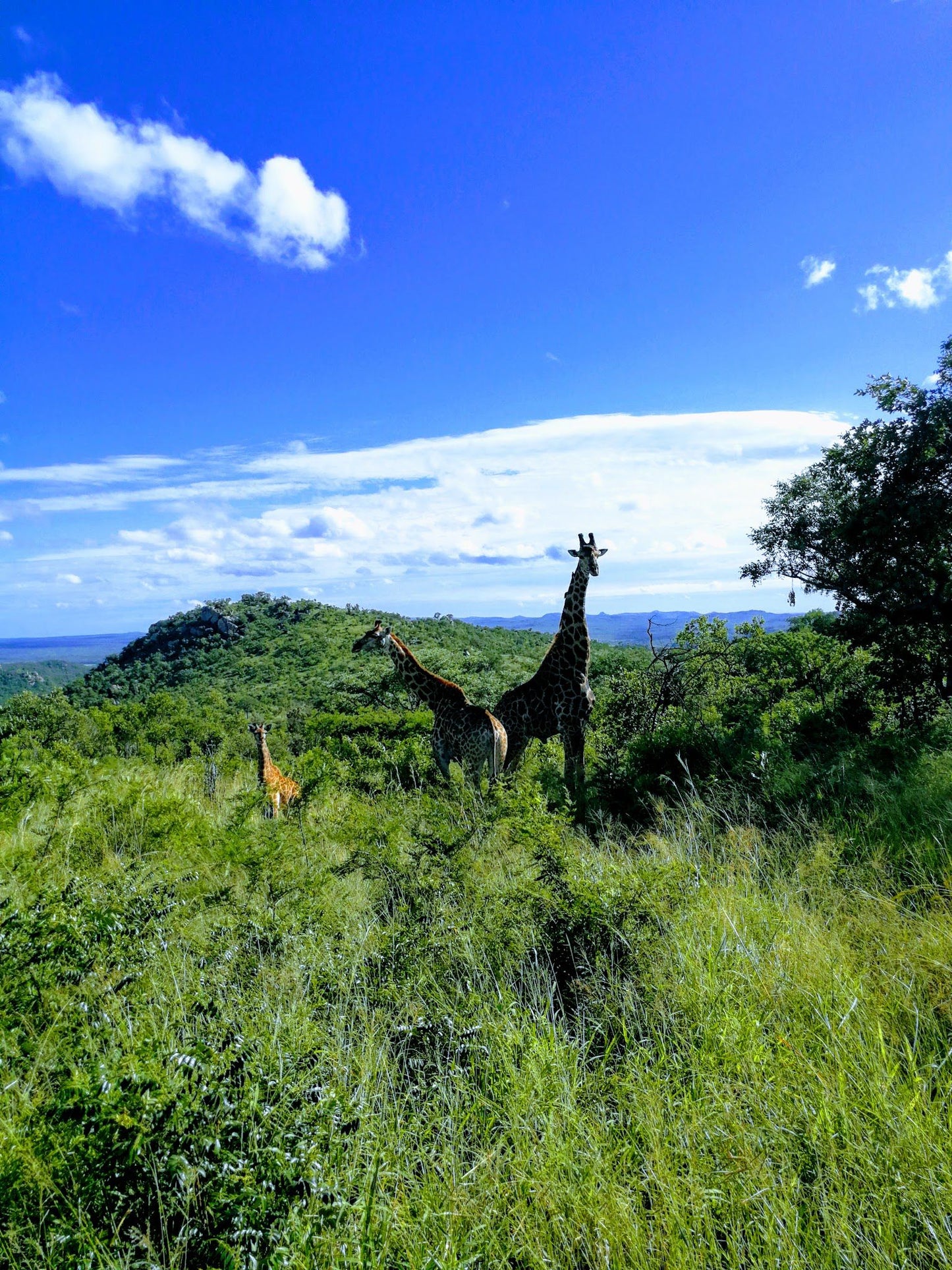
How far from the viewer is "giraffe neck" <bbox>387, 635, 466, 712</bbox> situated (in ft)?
32.1

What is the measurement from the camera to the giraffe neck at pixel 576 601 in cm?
998

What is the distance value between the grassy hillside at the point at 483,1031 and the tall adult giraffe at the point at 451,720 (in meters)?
1.83

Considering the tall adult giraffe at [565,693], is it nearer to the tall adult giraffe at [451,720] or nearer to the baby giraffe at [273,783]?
the tall adult giraffe at [451,720]

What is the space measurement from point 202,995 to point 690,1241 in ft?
7.79

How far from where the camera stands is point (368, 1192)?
234 centimetres

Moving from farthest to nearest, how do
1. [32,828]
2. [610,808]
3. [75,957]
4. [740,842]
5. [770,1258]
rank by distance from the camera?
[610,808]
[32,828]
[740,842]
[75,957]
[770,1258]

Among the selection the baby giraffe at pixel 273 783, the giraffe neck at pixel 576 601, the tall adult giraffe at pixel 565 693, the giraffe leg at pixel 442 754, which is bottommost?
the baby giraffe at pixel 273 783

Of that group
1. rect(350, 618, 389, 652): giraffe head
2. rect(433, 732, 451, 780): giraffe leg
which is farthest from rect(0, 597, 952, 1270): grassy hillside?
rect(350, 618, 389, 652): giraffe head

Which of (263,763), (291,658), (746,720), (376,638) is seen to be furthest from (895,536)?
(291,658)

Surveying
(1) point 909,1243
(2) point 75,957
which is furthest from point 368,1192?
(2) point 75,957

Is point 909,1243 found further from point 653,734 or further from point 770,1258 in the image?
point 653,734

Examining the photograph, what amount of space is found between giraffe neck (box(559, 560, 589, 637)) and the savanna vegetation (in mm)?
3040

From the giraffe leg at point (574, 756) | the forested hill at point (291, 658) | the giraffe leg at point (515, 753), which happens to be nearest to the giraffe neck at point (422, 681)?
the giraffe leg at point (515, 753)

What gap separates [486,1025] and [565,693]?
6.86m
